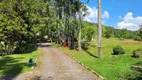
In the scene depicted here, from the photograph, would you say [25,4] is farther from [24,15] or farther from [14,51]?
[14,51]

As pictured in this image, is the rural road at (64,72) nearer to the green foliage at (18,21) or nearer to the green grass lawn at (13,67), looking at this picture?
the green grass lawn at (13,67)

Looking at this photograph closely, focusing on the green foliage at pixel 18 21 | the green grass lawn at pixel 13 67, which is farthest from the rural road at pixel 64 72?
the green foliage at pixel 18 21

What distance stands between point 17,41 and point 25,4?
23.0 feet

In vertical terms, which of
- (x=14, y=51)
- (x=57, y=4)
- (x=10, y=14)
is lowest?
(x=14, y=51)

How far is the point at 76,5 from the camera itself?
43.2 metres

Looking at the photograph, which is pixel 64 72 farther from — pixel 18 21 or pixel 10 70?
pixel 18 21

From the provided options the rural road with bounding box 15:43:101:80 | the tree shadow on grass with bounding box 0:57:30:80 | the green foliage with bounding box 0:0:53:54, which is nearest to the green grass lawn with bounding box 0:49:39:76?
the tree shadow on grass with bounding box 0:57:30:80

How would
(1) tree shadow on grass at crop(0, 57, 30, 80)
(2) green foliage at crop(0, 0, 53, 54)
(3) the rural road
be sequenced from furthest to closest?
(2) green foliage at crop(0, 0, 53, 54) → (1) tree shadow on grass at crop(0, 57, 30, 80) → (3) the rural road

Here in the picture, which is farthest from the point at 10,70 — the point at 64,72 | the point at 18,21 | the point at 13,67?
the point at 18,21

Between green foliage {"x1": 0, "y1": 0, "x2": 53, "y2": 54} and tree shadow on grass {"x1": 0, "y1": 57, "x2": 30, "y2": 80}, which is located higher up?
green foliage {"x1": 0, "y1": 0, "x2": 53, "y2": 54}

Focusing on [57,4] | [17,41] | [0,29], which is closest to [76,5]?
[17,41]

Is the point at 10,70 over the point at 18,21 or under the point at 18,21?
under

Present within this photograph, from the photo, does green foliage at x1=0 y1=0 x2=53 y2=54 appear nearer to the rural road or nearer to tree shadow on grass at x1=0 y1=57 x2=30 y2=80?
tree shadow on grass at x1=0 y1=57 x2=30 y2=80

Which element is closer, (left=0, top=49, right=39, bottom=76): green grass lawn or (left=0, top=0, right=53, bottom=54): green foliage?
(left=0, top=49, right=39, bottom=76): green grass lawn
